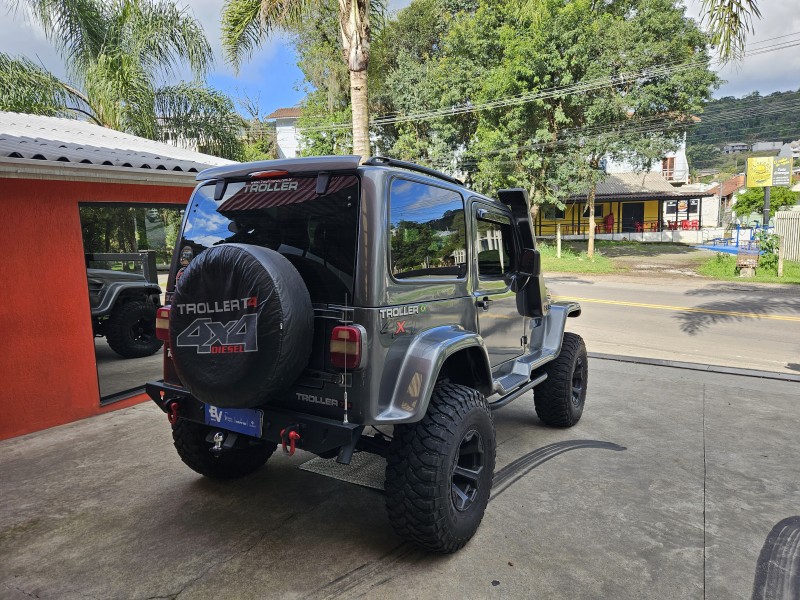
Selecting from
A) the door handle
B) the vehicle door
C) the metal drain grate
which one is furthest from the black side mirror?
the metal drain grate

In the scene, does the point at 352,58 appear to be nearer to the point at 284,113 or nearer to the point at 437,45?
the point at 437,45

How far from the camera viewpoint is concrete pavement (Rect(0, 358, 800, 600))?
9.16ft

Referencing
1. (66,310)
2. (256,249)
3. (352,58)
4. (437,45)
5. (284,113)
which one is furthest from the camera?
(284,113)

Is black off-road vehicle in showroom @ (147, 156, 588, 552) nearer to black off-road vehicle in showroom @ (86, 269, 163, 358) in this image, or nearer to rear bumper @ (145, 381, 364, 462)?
rear bumper @ (145, 381, 364, 462)

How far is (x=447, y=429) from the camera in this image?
2.91 m

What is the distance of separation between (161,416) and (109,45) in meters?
10.8

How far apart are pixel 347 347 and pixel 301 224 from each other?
770 mm

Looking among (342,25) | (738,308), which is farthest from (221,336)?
(738,308)

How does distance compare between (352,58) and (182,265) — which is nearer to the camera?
(182,265)

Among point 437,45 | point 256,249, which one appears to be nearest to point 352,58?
point 256,249

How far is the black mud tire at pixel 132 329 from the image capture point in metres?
6.41

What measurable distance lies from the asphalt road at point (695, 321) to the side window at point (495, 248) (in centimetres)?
506

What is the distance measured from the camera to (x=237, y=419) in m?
3.02

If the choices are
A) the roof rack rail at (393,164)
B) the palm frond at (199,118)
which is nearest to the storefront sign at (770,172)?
the palm frond at (199,118)
